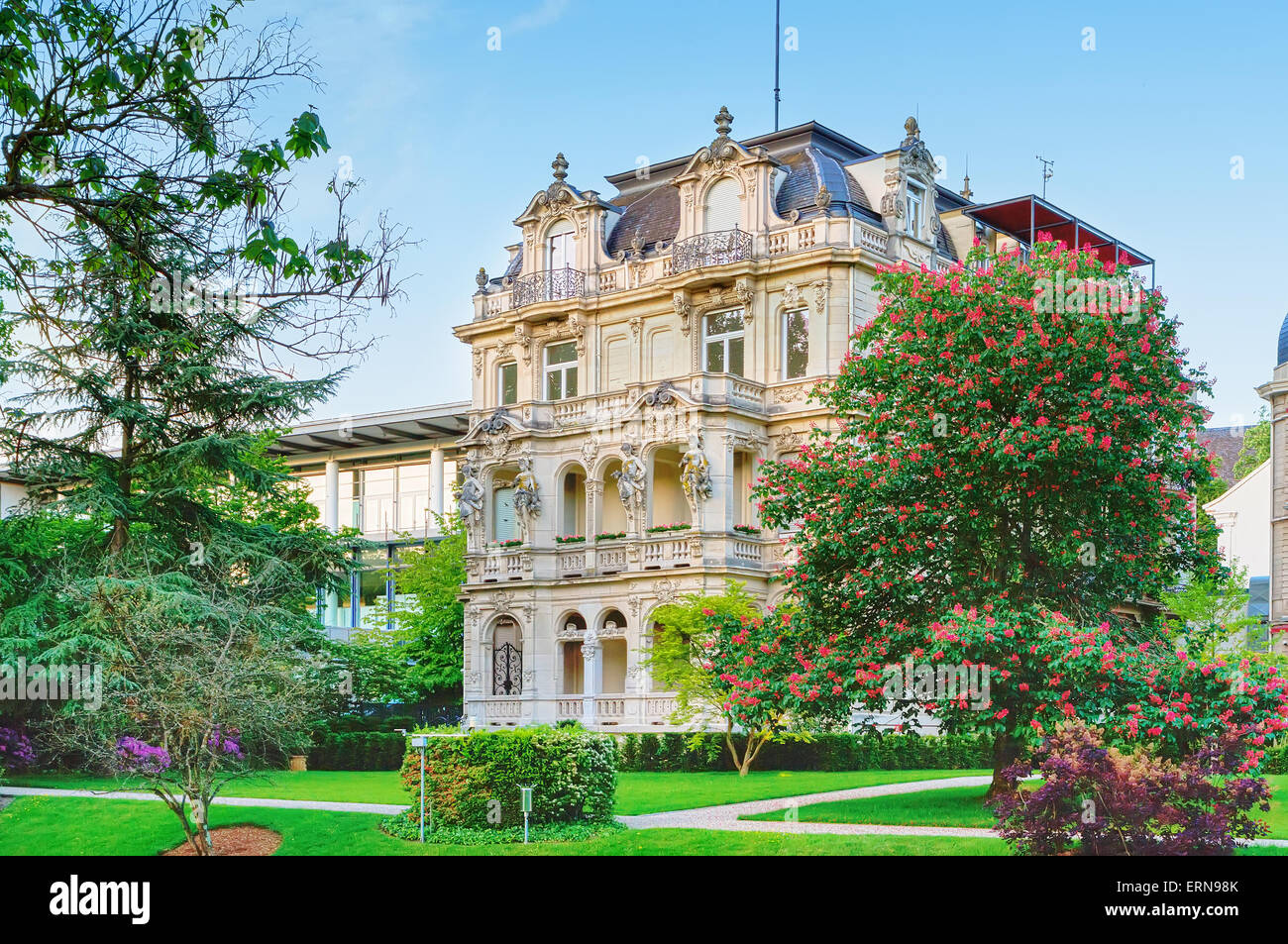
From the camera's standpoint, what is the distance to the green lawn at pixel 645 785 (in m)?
29.5

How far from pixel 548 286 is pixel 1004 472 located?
27.5m

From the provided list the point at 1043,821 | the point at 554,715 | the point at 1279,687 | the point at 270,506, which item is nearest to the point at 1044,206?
the point at 554,715

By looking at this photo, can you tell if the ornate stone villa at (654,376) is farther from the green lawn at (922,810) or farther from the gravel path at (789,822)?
the green lawn at (922,810)

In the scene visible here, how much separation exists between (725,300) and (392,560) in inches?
882

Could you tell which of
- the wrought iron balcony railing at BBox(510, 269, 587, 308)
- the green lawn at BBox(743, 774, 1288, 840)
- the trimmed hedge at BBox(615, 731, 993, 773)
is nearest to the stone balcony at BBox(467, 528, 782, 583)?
the trimmed hedge at BBox(615, 731, 993, 773)

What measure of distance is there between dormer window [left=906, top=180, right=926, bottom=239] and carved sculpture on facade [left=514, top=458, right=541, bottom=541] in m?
13.3

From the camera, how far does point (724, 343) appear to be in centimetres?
4794

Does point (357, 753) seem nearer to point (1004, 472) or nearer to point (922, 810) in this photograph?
point (922, 810)

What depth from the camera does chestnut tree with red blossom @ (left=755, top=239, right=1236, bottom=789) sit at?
84.4ft

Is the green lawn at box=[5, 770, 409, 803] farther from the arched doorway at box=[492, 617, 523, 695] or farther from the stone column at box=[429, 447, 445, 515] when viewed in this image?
the stone column at box=[429, 447, 445, 515]

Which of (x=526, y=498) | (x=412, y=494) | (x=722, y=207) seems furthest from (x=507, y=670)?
(x=412, y=494)

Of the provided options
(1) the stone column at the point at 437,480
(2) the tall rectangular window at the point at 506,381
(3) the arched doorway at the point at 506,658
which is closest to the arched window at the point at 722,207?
(2) the tall rectangular window at the point at 506,381
